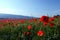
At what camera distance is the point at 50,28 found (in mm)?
5043

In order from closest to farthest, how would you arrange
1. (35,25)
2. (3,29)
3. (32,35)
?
(32,35), (35,25), (3,29)

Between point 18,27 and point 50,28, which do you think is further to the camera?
point 18,27

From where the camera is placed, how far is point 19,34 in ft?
17.3

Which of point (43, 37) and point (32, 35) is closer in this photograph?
point (43, 37)

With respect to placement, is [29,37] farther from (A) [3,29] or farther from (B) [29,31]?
(A) [3,29]

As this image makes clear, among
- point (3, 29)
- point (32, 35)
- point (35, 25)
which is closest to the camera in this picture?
point (32, 35)

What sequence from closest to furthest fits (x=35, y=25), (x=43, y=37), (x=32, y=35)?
1. (x=43, y=37)
2. (x=32, y=35)
3. (x=35, y=25)

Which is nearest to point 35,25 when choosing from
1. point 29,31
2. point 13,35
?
point 29,31

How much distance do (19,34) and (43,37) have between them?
73 centimetres

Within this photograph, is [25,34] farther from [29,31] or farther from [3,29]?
[3,29]

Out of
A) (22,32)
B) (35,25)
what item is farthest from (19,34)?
(35,25)

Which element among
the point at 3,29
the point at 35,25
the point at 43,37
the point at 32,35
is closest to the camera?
the point at 43,37

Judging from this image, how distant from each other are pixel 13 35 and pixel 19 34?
0.58 feet

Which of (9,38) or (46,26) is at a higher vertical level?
(46,26)
